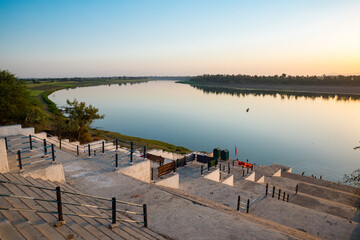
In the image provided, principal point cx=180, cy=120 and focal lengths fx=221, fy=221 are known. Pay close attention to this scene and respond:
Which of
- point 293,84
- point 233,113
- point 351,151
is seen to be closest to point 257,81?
point 293,84

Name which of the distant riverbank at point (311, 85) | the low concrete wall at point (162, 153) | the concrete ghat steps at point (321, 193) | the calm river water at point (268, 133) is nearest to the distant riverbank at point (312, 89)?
the distant riverbank at point (311, 85)

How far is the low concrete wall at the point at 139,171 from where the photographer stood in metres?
11.8

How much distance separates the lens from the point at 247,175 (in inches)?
784

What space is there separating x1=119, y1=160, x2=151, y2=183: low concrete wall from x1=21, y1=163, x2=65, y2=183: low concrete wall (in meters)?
2.89

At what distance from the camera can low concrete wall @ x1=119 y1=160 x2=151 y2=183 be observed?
38.8 feet

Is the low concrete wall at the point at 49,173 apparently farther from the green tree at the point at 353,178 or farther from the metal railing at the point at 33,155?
the green tree at the point at 353,178

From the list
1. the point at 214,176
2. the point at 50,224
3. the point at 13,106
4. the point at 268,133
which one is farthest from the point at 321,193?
the point at 13,106

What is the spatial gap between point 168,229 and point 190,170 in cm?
1184

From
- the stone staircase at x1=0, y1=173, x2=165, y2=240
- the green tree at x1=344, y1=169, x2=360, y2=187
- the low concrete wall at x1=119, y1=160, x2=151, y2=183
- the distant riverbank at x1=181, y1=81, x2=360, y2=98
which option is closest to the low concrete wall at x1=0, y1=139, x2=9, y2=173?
the stone staircase at x1=0, y1=173, x2=165, y2=240

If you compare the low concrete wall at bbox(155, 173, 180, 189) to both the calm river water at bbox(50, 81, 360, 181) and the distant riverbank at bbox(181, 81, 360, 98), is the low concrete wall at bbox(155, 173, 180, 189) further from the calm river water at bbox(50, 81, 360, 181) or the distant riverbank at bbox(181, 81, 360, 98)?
the distant riverbank at bbox(181, 81, 360, 98)

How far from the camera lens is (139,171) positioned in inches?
483

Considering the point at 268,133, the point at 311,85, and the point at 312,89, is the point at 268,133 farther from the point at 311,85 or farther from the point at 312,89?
the point at 311,85

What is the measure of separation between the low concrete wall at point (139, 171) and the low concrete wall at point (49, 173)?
2.89 metres

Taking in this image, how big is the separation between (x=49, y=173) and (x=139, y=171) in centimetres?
439
